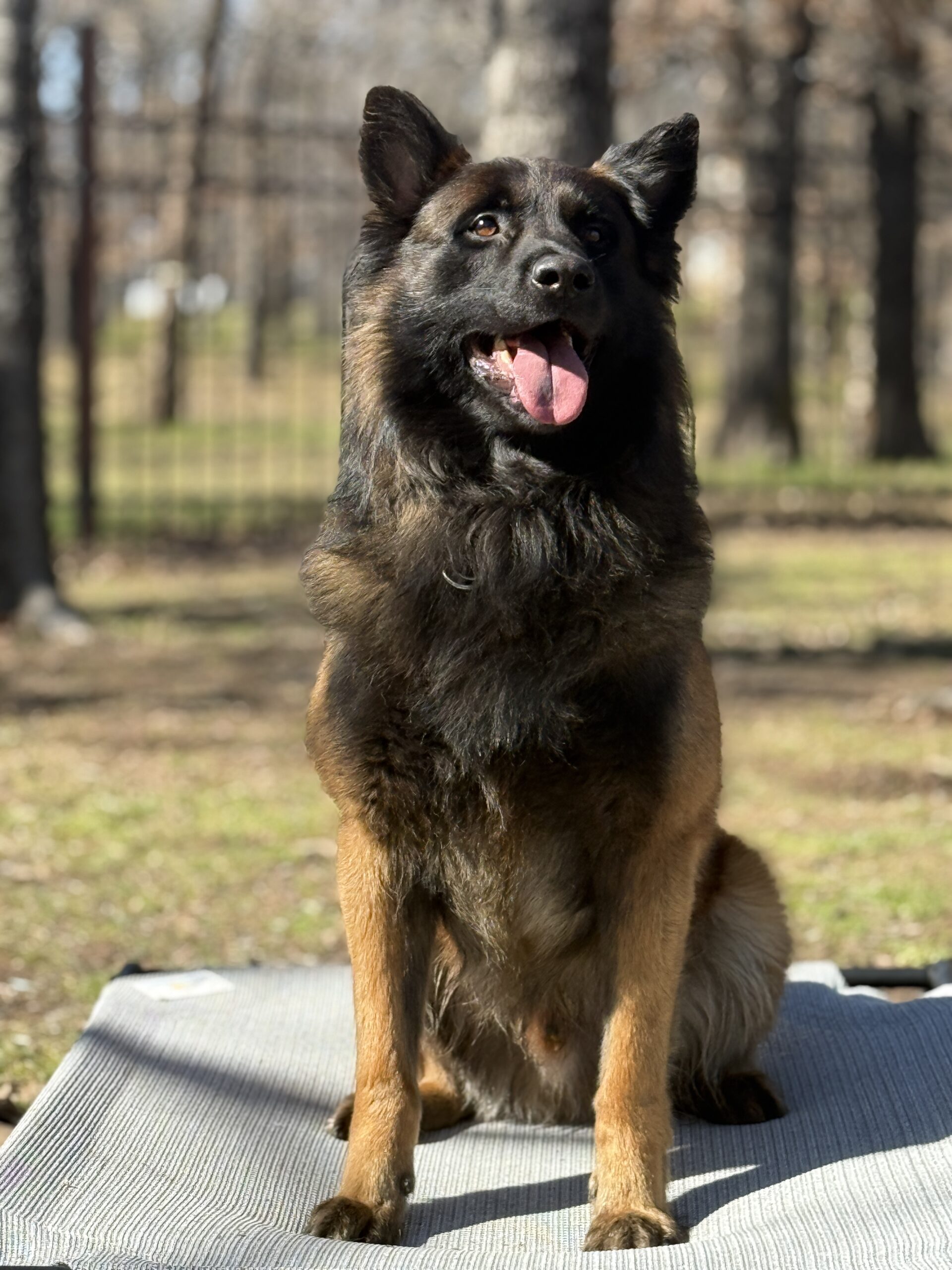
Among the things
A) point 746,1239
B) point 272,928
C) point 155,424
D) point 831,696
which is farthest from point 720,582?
point 155,424

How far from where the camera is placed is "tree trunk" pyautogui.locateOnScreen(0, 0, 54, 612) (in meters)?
8.84

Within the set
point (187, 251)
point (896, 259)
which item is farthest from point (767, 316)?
point (187, 251)

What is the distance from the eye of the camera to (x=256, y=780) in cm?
684

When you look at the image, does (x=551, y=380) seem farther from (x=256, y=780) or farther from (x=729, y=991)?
(x=256, y=780)

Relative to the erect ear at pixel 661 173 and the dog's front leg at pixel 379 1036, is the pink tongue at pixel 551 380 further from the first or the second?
the dog's front leg at pixel 379 1036

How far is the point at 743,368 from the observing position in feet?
56.7

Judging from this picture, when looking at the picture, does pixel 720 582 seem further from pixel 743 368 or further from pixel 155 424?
pixel 155 424

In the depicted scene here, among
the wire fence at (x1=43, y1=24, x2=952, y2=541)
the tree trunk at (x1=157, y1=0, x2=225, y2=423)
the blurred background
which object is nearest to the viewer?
the blurred background

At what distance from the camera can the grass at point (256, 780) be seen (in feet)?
16.7

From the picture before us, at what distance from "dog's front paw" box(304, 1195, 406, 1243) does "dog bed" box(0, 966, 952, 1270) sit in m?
0.06

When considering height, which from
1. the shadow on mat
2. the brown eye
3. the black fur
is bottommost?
the shadow on mat

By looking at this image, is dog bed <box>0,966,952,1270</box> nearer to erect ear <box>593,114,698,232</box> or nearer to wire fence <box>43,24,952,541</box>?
erect ear <box>593,114,698,232</box>

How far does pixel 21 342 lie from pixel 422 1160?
6.88m

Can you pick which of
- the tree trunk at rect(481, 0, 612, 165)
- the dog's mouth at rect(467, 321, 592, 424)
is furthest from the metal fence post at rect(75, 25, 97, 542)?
the dog's mouth at rect(467, 321, 592, 424)
